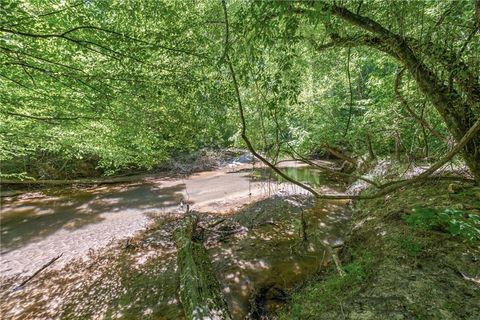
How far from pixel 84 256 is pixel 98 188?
26.7 feet

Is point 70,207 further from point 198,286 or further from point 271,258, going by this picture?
point 271,258

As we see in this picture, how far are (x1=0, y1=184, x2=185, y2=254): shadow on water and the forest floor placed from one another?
6.76m

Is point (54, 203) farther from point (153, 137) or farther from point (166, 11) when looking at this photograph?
point (166, 11)

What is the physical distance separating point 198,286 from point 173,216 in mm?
4170

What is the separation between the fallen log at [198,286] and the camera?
2.89 meters

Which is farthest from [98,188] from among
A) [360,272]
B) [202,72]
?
[360,272]

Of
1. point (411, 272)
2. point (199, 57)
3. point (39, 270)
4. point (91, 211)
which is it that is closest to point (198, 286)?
point (411, 272)

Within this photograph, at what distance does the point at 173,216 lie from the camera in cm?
720

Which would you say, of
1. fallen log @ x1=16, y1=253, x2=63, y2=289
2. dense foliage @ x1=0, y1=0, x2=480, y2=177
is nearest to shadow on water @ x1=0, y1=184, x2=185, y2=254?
Result: fallen log @ x1=16, y1=253, x2=63, y2=289

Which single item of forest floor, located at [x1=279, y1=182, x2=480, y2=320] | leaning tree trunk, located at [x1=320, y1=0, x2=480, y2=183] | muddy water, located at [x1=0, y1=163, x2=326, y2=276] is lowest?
muddy water, located at [x1=0, y1=163, x2=326, y2=276]

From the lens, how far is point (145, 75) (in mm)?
3582

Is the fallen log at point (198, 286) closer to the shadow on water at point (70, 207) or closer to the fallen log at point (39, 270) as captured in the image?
the fallen log at point (39, 270)

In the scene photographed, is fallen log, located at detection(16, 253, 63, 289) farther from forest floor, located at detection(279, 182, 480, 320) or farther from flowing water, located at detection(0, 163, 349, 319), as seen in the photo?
forest floor, located at detection(279, 182, 480, 320)

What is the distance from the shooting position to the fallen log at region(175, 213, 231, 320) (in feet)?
9.48
